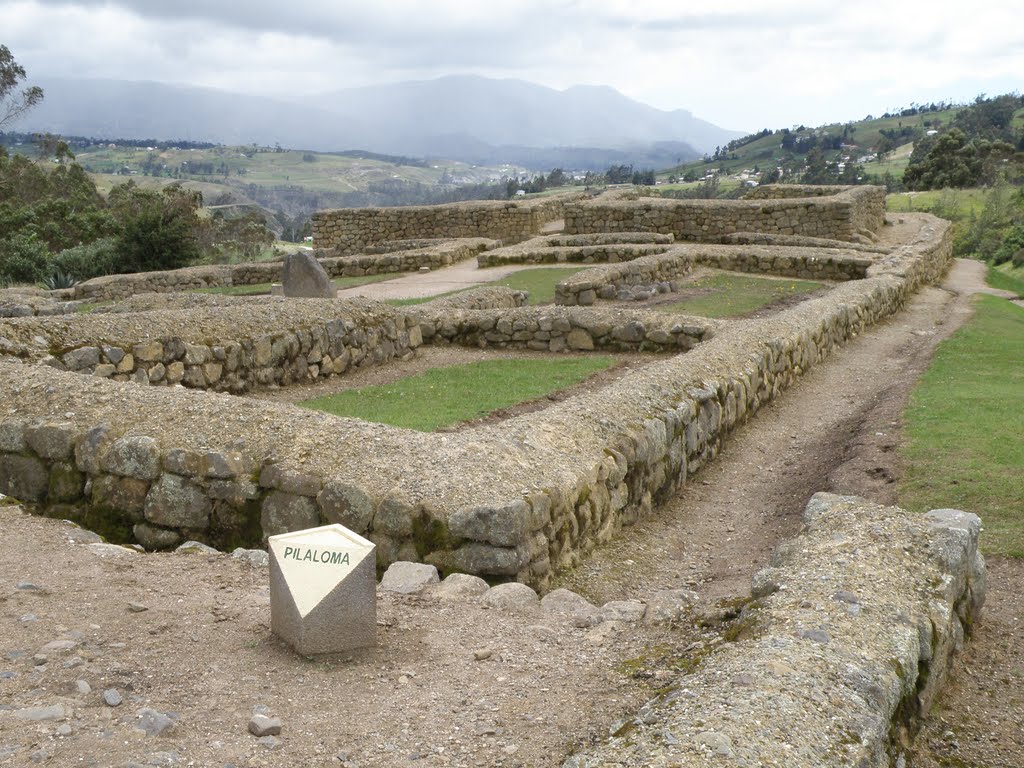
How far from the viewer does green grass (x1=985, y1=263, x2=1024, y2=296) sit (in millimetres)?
26734

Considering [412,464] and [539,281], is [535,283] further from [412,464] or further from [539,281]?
[412,464]

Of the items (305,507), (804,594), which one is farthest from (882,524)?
(305,507)

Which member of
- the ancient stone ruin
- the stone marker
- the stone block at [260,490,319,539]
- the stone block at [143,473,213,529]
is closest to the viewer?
the stone marker

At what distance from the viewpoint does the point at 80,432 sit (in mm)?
7605

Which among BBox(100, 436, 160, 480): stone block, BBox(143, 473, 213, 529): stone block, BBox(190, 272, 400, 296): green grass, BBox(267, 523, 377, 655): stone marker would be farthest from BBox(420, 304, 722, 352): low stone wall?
BBox(267, 523, 377, 655): stone marker

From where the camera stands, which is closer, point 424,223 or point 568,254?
point 568,254

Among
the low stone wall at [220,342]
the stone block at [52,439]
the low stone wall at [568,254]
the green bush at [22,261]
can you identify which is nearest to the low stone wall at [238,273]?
the low stone wall at [568,254]

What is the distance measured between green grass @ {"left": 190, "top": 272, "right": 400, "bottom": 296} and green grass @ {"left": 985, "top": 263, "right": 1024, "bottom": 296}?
16885 millimetres

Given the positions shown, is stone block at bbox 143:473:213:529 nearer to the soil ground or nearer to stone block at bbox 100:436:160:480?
stone block at bbox 100:436:160:480

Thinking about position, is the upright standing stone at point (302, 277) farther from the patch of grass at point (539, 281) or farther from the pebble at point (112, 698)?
the pebble at point (112, 698)

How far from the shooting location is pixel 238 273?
2611cm

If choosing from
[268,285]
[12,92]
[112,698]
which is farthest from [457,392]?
[12,92]

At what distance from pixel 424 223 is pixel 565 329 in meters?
19.7

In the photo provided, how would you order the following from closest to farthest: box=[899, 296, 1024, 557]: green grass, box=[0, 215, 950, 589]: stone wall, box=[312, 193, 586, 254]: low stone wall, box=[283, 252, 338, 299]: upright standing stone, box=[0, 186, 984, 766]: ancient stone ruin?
1. box=[0, 186, 984, 766]: ancient stone ruin
2. box=[0, 215, 950, 589]: stone wall
3. box=[899, 296, 1024, 557]: green grass
4. box=[283, 252, 338, 299]: upright standing stone
5. box=[312, 193, 586, 254]: low stone wall
